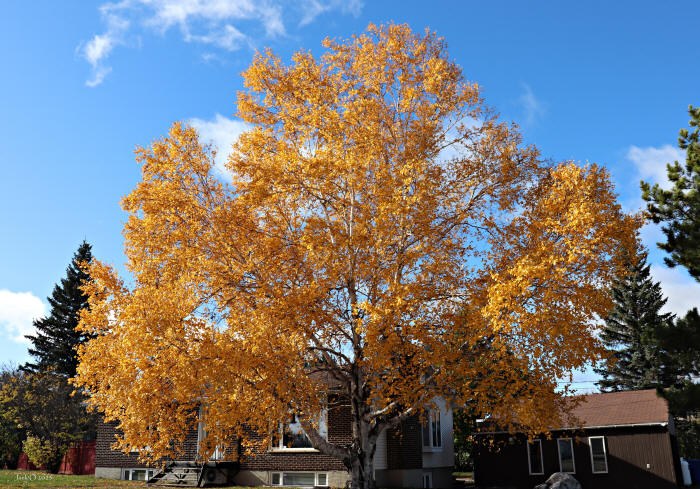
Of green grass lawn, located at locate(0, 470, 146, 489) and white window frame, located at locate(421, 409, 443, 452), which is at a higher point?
white window frame, located at locate(421, 409, 443, 452)

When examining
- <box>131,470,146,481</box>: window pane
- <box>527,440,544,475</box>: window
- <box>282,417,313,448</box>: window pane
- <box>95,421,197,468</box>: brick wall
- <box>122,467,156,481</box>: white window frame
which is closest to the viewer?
<box>282,417,313,448</box>: window pane

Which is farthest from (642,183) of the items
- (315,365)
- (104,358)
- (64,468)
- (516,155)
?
(64,468)

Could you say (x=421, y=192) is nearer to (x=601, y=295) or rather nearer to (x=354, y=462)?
(x=601, y=295)

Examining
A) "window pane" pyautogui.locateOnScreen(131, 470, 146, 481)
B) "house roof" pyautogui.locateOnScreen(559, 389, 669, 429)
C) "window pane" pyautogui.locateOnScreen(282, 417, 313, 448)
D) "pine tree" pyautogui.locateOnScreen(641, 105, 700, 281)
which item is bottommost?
"window pane" pyautogui.locateOnScreen(131, 470, 146, 481)

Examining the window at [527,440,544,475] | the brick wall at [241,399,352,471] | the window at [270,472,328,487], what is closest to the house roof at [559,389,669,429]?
the window at [527,440,544,475]

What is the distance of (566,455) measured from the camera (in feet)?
86.6

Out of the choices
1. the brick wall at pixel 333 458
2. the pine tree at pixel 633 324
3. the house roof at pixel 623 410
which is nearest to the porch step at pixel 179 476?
the brick wall at pixel 333 458

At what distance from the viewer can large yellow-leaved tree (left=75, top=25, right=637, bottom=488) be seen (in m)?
13.9

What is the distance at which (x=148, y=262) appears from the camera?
1598 cm

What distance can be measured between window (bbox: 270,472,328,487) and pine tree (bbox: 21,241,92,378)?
35.9m

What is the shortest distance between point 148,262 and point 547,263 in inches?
407

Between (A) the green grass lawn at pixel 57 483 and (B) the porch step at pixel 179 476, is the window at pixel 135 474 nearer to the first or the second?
(A) the green grass lawn at pixel 57 483

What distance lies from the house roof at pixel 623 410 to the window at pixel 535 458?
2274 mm

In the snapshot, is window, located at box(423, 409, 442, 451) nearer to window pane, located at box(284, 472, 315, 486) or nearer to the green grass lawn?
window pane, located at box(284, 472, 315, 486)
